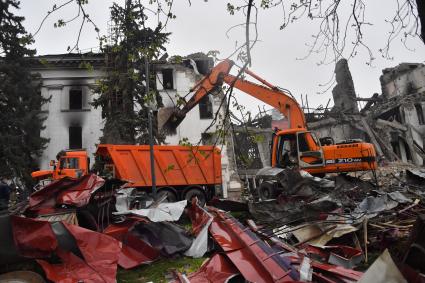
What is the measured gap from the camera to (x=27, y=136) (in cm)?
2253

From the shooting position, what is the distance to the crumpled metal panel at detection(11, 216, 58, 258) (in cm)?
459

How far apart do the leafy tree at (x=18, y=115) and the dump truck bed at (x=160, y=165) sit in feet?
28.0

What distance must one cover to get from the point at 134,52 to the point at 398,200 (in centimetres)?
623

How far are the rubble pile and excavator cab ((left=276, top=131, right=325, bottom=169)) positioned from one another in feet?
7.39

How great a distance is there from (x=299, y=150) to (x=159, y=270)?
7483mm

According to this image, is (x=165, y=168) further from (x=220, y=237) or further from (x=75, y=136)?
(x=75, y=136)

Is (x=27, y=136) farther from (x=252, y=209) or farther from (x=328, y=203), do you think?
(x=328, y=203)

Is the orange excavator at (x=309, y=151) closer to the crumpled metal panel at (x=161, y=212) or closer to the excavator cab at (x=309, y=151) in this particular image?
the excavator cab at (x=309, y=151)

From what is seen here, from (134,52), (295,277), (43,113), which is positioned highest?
(43,113)

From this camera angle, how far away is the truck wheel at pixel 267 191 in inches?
472

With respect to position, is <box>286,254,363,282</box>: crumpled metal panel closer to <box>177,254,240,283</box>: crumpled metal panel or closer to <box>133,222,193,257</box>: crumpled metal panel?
<box>177,254,240,283</box>: crumpled metal panel

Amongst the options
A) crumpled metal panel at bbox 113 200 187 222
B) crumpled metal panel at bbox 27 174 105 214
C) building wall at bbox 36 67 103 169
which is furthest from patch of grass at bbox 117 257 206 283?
building wall at bbox 36 67 103 169

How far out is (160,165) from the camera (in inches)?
562

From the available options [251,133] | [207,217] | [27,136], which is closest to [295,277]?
[251,133]
